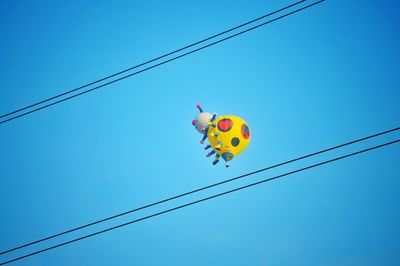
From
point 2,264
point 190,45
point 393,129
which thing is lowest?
point 2,264

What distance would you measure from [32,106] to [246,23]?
5012 mm

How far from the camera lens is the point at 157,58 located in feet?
26.4

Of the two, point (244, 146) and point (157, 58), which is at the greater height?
point (157, 58)

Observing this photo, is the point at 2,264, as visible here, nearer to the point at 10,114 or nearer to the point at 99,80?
the point at 10,114

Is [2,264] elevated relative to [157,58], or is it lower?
lower

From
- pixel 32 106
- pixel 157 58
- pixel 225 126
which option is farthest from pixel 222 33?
pixel 32 106

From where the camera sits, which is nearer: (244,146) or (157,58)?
(157,58)

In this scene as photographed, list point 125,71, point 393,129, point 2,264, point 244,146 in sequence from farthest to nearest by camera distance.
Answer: point 244,146, point 125,71, point 2,264, point 393,129

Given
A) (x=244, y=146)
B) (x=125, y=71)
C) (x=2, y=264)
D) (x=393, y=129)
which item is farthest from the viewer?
Result: (x=244, y=146)

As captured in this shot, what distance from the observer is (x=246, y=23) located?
781 centimetres

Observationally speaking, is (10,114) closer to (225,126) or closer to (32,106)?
(32,106)

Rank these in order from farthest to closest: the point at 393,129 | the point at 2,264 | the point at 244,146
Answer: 1. the point at 244,146
2. the point at 2,264
3. the point at 393,129

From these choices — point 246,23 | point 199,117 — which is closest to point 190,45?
point 246,23

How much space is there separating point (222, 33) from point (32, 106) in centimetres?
446
